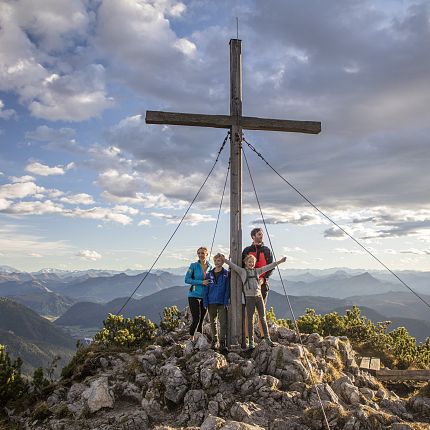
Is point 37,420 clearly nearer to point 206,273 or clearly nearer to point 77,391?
point 77,391

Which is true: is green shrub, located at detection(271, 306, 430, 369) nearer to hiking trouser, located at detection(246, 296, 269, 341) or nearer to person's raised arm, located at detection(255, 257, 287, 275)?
hiking trouser, located at detection(246, 296, 269, 341)

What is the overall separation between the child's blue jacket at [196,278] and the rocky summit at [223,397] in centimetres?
126

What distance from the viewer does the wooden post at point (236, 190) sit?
10312 mm

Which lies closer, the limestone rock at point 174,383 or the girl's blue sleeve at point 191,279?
the limestone rock at point 174,383

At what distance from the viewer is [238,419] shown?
7.39 metres

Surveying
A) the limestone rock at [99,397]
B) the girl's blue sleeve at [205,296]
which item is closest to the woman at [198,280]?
the girl's blue sleeve at [205,296]

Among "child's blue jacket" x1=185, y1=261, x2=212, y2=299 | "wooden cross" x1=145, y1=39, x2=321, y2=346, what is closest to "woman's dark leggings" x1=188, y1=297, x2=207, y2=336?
"child's blue jacket" x1=185, y1=261, x2=212, y2=299

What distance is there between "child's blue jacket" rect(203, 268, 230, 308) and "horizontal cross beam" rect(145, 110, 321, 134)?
4349 mm

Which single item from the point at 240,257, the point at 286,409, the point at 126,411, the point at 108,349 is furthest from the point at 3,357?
the point at 286,409

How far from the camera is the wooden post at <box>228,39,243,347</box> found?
1031 centimetres

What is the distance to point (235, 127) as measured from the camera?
10750 millimetres

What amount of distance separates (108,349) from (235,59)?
1065 cm

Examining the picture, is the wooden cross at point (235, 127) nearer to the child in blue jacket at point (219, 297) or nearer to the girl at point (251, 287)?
the child in blue jacket at point (219, 297)

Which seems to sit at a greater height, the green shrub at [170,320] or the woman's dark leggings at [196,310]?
the woman's dark leggings at [196,310]
